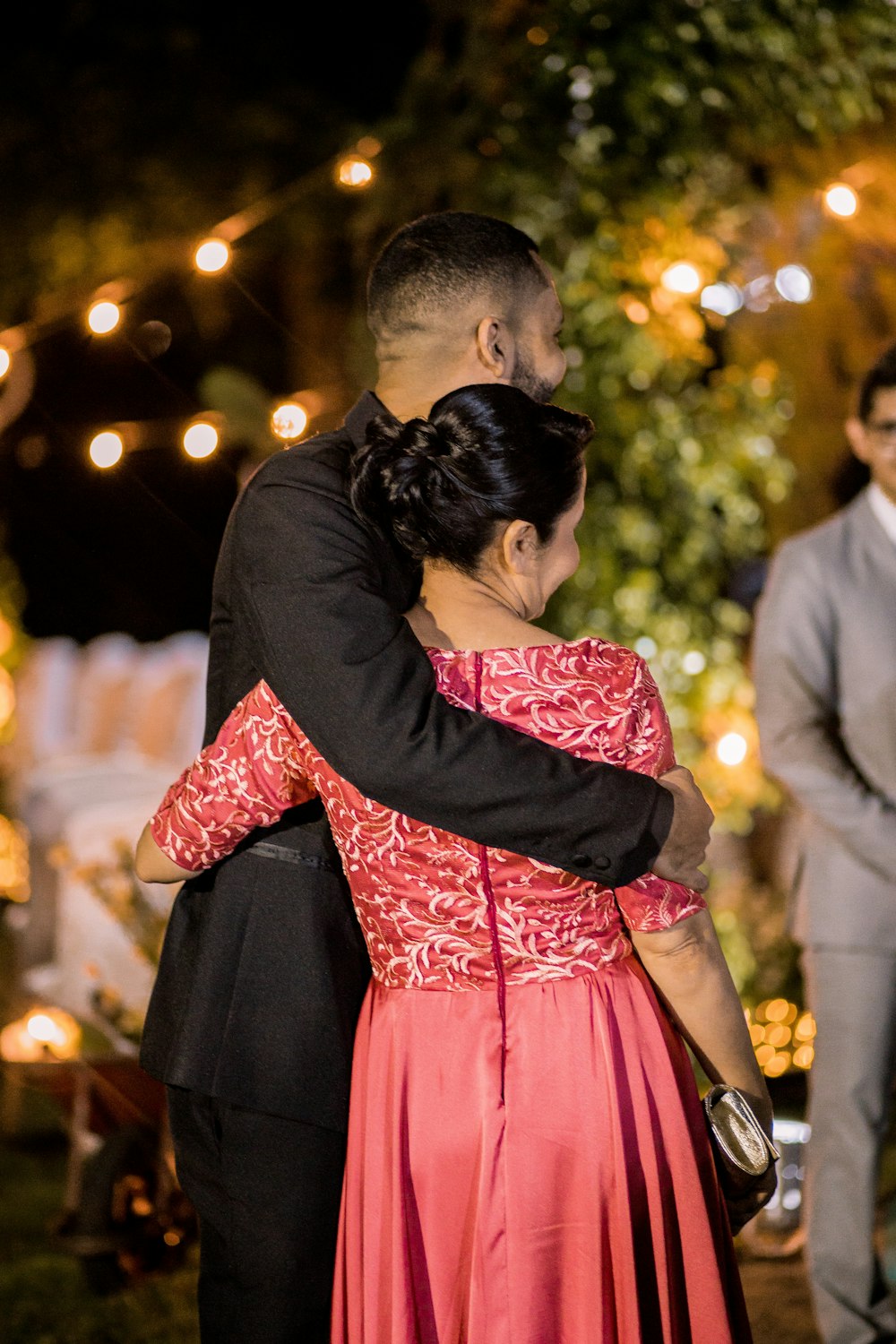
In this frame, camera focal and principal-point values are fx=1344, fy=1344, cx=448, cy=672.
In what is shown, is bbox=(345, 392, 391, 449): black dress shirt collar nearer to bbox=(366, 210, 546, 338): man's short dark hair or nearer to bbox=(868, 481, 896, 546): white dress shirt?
bbox=(366, 210, 546, 338): man's short dark hair

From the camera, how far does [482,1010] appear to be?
5.90ft

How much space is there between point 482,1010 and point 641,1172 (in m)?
0.29

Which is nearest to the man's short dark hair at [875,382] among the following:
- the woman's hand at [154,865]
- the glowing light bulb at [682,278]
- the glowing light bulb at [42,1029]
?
the glowing light bulb at [682,278]

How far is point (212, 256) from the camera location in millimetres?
3201

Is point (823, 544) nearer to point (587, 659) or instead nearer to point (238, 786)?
point (587, 659)

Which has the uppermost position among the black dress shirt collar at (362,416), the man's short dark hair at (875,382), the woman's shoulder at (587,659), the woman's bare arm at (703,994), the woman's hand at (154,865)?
the man's short dark hair at (875,382)

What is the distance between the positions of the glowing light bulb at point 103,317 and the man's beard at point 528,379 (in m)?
1.46

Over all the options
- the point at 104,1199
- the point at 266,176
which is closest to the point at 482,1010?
the point at 104,1199

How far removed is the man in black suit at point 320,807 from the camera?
65.8 inches

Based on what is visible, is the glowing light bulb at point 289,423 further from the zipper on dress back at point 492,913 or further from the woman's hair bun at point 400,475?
the zipper on dress back at point 492,913

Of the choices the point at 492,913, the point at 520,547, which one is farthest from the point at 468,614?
the point at 492,913

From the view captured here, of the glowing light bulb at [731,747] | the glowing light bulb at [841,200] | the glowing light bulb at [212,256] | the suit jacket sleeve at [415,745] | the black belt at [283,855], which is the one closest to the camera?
the suit jacket sleeve at [415,745]

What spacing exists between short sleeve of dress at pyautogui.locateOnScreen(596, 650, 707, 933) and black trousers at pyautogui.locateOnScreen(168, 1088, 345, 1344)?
1.87ft

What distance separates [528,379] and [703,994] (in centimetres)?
94
